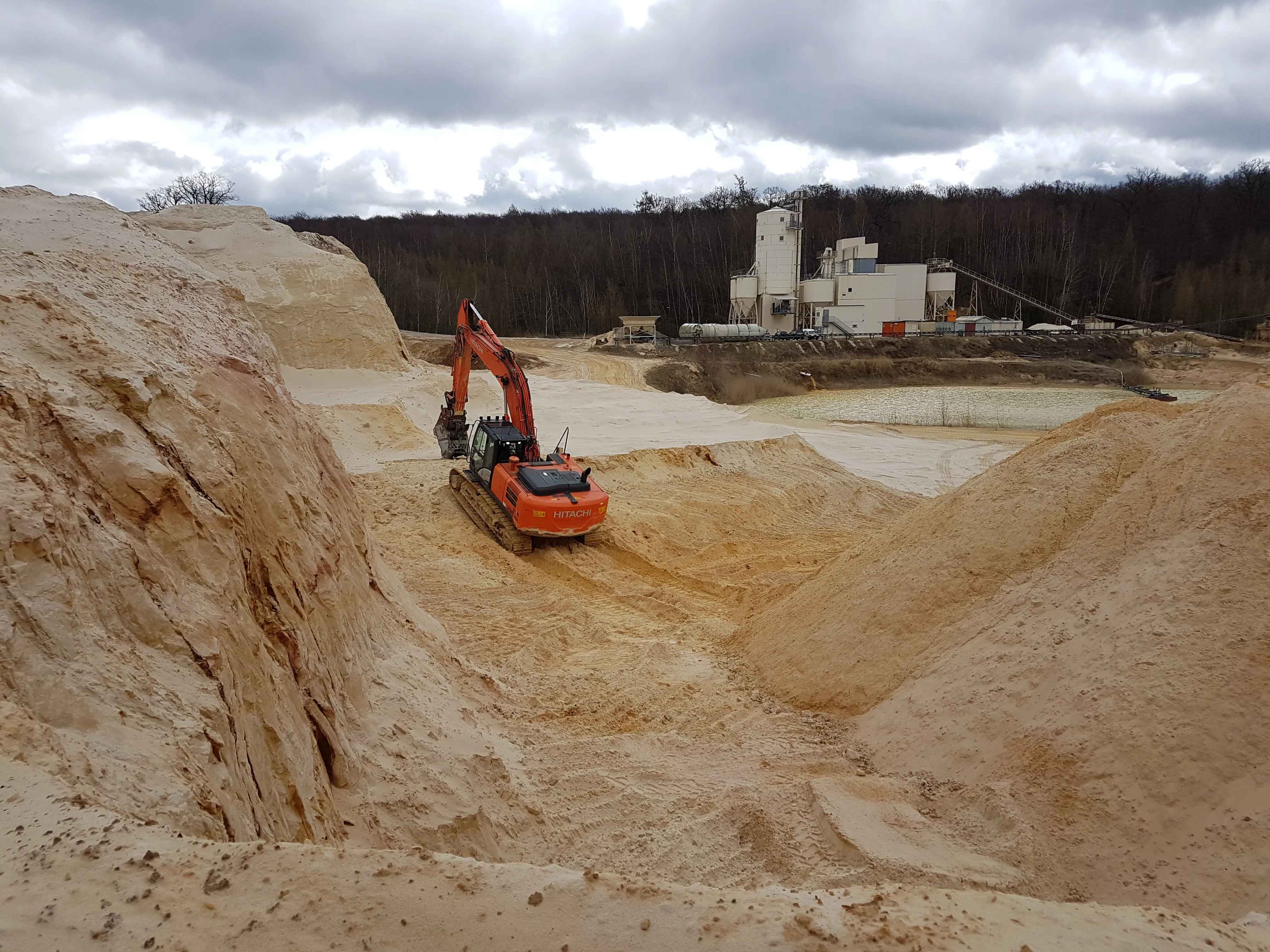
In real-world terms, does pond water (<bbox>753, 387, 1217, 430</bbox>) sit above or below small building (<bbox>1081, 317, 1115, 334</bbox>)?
below

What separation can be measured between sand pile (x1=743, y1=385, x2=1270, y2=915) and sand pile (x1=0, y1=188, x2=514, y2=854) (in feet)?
11.5

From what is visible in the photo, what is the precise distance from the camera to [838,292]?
2149 inches

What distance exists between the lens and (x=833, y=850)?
16.8 ft

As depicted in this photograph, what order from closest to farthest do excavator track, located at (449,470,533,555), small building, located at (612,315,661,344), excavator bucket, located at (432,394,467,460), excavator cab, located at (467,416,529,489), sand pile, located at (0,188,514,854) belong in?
sand pile, located at (0,188,514,854), excavator track, located at (449,470,533,555), excavator cab, located at (467,416,529,489), excavator bucket, located at (432,394,467,460), small building, located at (612,315,661,344)

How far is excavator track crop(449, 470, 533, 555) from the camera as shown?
13.0m

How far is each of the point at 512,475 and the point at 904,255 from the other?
68907 millimetres

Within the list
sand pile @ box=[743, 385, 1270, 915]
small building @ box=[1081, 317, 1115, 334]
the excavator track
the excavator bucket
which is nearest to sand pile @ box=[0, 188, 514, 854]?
sand pile @ box=[743, 385, 1270, 915]

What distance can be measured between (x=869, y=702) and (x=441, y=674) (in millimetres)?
3825

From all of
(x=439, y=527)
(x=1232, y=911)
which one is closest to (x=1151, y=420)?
(x=1232, y=911)

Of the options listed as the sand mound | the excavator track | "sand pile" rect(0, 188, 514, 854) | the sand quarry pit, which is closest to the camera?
the sand quarry pit

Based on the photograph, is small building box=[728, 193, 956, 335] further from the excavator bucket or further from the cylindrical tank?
the excavator bucket

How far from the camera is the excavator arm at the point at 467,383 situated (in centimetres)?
1353

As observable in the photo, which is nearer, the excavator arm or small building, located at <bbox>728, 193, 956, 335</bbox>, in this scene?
the excavator arm

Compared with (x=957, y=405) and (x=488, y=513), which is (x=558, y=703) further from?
(x=957, y=405)
